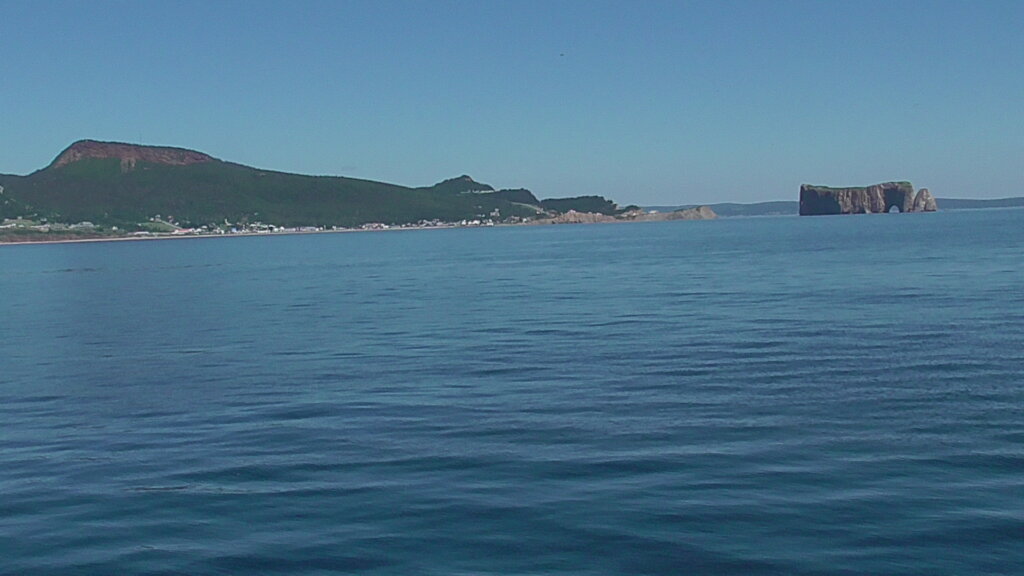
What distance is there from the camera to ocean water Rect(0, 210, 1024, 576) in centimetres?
1212

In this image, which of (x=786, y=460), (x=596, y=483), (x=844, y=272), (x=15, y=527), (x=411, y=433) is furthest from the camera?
(x=844, y=272)

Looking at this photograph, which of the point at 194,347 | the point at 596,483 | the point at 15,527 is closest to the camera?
the point at 15,527

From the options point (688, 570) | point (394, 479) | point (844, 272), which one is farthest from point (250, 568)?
point (844, 272)

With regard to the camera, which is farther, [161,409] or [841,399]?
[161,409]

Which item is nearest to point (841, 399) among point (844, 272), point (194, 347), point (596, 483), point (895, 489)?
point (895, 489)

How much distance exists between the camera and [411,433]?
18.3m

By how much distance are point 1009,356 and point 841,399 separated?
263 inches

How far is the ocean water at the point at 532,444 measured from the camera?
477 inches

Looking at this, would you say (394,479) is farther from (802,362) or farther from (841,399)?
(802,362)

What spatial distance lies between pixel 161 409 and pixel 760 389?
12.5m

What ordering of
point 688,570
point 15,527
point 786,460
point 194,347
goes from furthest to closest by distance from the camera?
point 194,347 → point 786,460 → point 15,527 → point 688,570

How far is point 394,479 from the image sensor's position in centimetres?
1511

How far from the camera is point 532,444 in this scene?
56.3 feet

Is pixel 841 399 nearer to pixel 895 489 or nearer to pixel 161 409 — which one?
pixel 895 489
